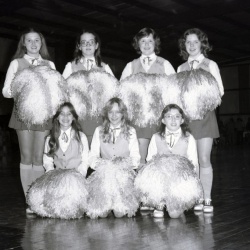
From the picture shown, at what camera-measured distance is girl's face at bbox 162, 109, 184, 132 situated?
3.26 m

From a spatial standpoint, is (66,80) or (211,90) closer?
(211,90)

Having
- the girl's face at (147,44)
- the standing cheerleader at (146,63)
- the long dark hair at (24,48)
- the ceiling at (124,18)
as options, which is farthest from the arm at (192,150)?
the ceiling at (124,18)

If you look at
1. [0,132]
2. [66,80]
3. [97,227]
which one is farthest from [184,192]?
[0,132]

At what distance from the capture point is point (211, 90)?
128 inches

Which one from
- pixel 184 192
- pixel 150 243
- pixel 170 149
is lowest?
pixel 150 243

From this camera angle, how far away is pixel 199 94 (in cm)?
324

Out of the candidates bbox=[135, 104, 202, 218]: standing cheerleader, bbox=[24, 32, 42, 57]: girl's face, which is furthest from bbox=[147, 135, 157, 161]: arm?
bbox=[24, 32, 42, 57]: girl's face

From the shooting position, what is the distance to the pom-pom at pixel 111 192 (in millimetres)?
3125

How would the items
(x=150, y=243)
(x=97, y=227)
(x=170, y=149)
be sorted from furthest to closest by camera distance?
1. (x=170, y=149)
2. (x=97, y=227)
3. (x=150, y=243)

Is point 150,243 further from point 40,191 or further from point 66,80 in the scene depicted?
point 66,80

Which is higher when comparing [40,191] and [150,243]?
[40,191]

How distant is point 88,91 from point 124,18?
8.11 metres

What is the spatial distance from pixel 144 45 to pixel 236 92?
16.1 meters

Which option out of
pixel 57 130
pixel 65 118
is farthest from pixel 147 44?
pixel 57 130
